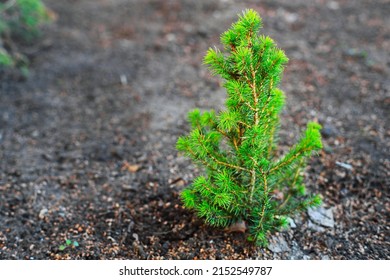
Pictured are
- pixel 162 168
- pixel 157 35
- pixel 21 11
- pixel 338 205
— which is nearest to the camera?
pixel 338 205

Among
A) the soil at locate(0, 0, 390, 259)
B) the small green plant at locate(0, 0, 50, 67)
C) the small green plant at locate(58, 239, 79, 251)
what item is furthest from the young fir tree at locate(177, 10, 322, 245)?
the small green plant at locate(0, 0, 50, 67)

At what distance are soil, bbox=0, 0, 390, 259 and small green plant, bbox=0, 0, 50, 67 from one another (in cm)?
16

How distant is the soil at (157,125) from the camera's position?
2.84m

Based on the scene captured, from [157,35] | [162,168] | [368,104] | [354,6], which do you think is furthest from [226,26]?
[162,168]

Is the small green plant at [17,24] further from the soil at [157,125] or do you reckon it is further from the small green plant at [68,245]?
the small green plant at [68,245]

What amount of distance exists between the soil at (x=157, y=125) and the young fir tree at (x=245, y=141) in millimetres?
264

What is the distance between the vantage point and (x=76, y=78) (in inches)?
181

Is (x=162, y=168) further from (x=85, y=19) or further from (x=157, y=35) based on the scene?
(x=85, y=19)

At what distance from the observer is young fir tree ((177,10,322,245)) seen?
86.2 inches

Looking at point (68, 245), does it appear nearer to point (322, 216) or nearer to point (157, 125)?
point (157, 125)

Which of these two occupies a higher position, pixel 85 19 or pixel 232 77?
pixel 85 19

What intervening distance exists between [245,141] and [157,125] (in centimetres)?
176

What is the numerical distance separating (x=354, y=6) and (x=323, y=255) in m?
3.96

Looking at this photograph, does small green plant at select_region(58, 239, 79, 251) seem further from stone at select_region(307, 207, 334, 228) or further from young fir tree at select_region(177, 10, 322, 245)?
stone at select_region(307, 207, 334, 228)
